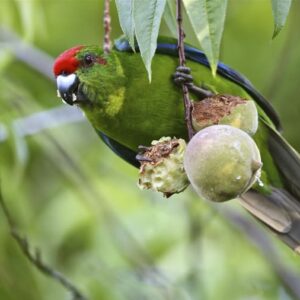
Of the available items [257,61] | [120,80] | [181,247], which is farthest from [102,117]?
[257,61]

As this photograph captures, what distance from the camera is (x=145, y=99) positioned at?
288cm

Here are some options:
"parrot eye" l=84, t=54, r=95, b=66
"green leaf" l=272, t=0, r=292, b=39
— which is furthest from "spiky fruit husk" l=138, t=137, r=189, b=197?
"parrot eye" l=84, t=54, r=95, b=66

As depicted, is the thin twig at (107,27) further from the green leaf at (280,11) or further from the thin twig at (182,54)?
the green leaf at (280,11)

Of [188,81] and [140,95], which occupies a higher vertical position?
[188,81]

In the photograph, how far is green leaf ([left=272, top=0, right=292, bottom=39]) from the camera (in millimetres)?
1876

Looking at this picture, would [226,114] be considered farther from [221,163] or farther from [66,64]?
[66,64]

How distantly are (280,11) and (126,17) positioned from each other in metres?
0.35

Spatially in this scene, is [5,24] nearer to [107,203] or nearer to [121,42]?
[107,203]

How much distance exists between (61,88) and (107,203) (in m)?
1.95

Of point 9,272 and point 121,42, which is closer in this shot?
point 121,42

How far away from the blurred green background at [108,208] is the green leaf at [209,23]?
1532mm

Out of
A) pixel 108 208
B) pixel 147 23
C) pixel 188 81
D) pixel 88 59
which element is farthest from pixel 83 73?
pixel 108 208

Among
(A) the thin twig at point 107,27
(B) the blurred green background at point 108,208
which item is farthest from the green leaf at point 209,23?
(B) the blurred green background at point 108,208

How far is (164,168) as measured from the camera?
2.16 meters
